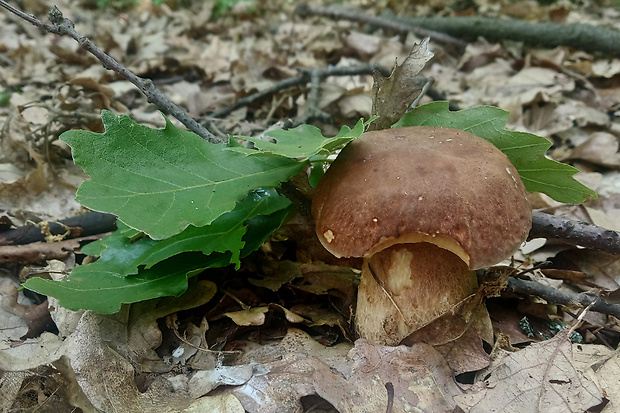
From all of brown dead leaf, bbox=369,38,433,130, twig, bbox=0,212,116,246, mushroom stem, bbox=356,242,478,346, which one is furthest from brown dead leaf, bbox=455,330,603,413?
twig, bbox=0,212,116,246

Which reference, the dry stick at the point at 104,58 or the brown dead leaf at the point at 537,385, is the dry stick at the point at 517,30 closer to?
the brown dead leaf at the point at 537,385

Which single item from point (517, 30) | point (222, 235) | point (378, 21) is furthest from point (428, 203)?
point (378, 21)

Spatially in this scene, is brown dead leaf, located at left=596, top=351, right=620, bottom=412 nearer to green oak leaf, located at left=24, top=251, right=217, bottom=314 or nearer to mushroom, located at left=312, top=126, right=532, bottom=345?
mushroom, located at left=312, top=126, right=532, bottom=345

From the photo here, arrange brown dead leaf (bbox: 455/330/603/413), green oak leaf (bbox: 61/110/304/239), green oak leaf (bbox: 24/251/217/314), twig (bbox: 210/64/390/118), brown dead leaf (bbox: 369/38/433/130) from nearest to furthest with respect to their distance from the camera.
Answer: brown dead leaf (bbox: 455/330/603/413)
green oak leaf (bbox: 61/110/304/239)
green oak leaf (bbox: 24/251/217/314)
brown dead leaf (bbox: 369/38/433/130)
twig (bbox: 210/64/390/118)

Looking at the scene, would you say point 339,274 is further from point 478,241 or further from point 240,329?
point 478,241

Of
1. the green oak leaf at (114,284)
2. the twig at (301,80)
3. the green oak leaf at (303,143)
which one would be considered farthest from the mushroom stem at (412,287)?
the twig at (301,80)
